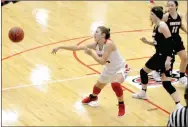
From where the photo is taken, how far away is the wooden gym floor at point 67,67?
805cm

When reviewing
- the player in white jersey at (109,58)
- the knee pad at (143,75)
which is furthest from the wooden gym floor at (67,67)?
the player in white jersey at (109,58)

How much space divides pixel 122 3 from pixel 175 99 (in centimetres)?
895

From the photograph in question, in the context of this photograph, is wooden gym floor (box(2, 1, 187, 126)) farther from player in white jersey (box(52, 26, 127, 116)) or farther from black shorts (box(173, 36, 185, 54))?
black shorts (box(173, 36, 185, 54))

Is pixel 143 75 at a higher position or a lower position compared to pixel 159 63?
lower

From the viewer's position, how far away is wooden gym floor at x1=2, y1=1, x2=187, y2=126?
26.4 ft

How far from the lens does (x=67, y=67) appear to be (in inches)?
407

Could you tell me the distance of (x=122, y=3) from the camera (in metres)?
16.5

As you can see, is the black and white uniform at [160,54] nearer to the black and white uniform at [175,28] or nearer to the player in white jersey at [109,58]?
the player in white jersey at [109,58]

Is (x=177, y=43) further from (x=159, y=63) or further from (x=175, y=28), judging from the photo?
(x=159, y=63)

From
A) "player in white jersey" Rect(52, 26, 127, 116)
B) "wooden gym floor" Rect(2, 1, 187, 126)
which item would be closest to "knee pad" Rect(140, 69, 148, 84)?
"wooden gym floor" Rect(2, 1, 187, 126)

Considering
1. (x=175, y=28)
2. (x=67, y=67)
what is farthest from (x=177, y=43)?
(x=67, y=67)

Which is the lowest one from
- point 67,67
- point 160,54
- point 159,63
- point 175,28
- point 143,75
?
point 67,67

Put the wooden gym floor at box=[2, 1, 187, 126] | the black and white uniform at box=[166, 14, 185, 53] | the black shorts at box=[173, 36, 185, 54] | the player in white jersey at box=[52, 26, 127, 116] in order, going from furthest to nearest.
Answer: the black shorts at box=[173, 36, 185, 54], the black and white uniform at box=[166, 14, 185, 53], the wooden gym floor at box=[2, 1, 187, 126], the player in white jersey at box=[52, 26, 127, 116]

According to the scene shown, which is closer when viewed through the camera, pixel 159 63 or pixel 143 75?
pixel 159 63
